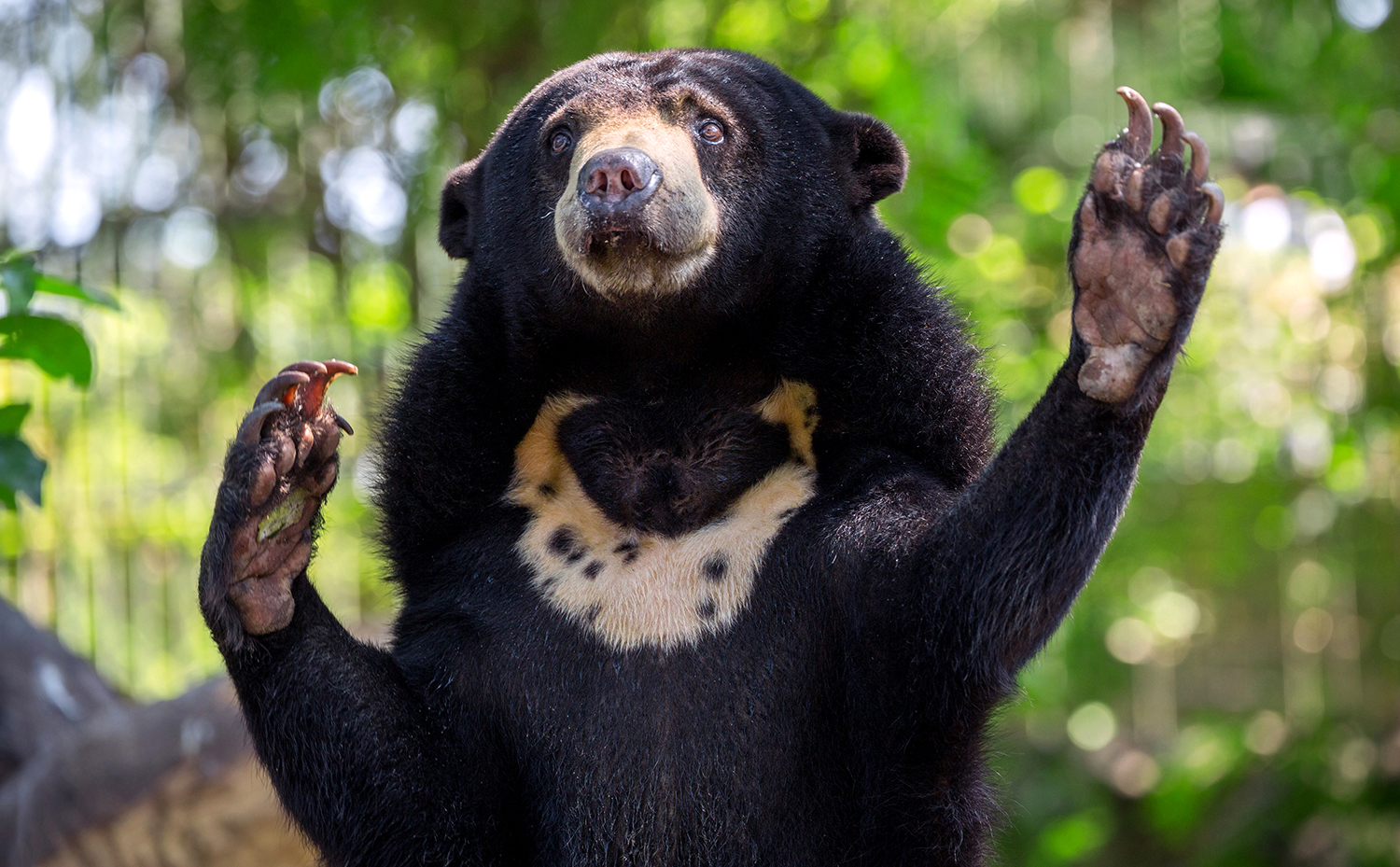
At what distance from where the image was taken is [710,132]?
9.53ft

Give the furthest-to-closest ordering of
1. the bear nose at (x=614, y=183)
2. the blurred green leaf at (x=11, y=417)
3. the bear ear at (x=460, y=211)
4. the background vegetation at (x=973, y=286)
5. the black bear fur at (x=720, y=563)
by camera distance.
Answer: the background vegetation at (x=973, y=286) → the bear ear at (x=460, y=211) → the blurred green leaf at (x=11, y=417) → the bear nose at (x=614, y=183) → the black bear fur at (x=720, y=563)

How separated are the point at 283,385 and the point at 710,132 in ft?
3.47

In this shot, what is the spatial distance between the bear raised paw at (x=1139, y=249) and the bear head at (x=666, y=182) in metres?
0.88

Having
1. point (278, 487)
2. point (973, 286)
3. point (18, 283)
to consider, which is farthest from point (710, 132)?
point (973, 286)

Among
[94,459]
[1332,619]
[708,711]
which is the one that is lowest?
[1332,619]

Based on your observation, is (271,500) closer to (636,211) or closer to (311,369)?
(311,369)

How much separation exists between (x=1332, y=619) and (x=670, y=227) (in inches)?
268

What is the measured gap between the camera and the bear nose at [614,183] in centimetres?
255

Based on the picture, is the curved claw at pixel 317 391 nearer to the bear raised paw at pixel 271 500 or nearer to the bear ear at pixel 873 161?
the bear raised paw at pixel 271 500

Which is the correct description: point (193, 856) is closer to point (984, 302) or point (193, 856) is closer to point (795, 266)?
point (795, 266)

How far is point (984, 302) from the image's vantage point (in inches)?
233

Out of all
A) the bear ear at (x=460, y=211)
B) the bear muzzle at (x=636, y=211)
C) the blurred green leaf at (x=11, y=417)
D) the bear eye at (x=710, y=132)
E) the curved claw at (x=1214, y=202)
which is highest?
the curved claw at (x=1214, y=202)

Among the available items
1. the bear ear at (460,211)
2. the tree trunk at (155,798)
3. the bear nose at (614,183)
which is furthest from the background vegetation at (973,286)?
the bear nose at (614,183)

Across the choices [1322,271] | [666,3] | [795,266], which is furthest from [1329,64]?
[795,266]
